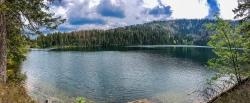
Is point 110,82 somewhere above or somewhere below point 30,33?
below

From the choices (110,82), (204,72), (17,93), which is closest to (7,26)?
(17,93)

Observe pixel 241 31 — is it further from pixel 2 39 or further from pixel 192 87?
pixel 192 87

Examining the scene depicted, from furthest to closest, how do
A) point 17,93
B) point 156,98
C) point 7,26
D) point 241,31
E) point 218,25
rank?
point 156,98 < point 241,31 < point 218,25 < point 7,26 < point 17,93

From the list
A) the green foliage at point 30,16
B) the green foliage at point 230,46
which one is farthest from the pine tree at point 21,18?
the green foliage at point 230,46

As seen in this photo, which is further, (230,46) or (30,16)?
(230,46)

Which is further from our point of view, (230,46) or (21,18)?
(230,46)

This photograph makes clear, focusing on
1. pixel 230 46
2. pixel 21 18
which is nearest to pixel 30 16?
pixel 21 18

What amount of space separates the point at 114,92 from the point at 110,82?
1129 centimetres

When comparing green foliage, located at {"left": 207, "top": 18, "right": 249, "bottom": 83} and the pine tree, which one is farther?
green foliage, located at {"left": 207, "top": 18, "right": 249, "bottom": 83}

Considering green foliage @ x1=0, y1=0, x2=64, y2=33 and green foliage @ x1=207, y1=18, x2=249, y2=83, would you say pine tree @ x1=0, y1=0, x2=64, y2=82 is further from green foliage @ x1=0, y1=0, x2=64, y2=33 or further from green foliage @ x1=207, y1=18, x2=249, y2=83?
green foliage @ x1=207, y1=18, x2=249, y2=83

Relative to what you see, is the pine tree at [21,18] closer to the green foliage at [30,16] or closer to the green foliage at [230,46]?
the green foliage at [30,16]

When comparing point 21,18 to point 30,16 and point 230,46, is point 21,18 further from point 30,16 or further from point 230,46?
point 230,46

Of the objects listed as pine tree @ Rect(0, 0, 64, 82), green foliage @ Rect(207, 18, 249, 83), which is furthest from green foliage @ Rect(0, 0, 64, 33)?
green foliage @ Rect(207, 18, 249, 83)

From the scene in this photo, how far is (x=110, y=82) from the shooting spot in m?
64.5
